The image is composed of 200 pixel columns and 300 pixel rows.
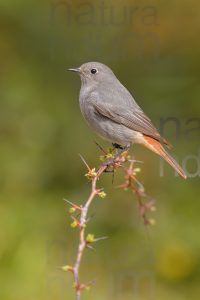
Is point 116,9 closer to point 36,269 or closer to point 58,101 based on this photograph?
point 58,101

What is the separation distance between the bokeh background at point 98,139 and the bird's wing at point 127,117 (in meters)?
1.19

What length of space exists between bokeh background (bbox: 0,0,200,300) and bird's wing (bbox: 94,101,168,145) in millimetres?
1191

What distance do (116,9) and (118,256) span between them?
2644 mm

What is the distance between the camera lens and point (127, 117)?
478cm

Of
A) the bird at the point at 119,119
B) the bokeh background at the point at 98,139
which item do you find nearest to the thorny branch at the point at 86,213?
the bird at the point at 119,119

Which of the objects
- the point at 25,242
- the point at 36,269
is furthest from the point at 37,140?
the point at 36,269

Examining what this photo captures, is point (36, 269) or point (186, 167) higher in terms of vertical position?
point (186, 167)

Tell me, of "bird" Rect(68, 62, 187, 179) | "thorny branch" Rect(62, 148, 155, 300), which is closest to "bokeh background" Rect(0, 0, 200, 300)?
"bird" Rect(68, 62, 187, 179)

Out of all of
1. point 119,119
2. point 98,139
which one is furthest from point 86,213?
point 98,139

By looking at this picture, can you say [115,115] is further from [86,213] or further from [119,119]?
[86,213]

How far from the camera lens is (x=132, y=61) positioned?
24.7ft

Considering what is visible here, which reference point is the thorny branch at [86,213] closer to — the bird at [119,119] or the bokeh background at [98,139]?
the bird at [119,119]

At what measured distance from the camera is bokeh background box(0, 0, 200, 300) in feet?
19.9

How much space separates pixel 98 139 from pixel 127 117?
2261 mm
